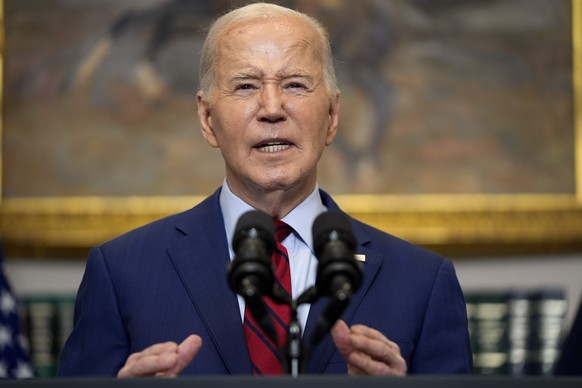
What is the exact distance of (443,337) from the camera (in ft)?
10.0

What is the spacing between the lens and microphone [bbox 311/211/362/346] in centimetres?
208

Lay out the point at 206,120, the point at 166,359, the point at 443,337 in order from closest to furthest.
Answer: the point at 166,359 → the point at 443,337 → the point at 206,120

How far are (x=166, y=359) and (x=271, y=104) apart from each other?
93 centimetres

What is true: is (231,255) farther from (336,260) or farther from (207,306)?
(336,260)

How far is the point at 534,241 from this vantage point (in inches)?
225

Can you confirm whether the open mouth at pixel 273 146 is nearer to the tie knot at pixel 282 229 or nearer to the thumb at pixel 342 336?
the tie knot at pixel 282 229

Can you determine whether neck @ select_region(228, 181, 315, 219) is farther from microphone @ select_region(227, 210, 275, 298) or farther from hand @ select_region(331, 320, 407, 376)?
microphone @ select_region(227, 210, 275, 298)

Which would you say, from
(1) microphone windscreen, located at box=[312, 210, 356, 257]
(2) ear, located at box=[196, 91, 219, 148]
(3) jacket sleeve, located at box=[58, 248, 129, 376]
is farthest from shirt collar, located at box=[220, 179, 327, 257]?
(1) microphone windscreen, located at box=[312, 210, 356, 257]

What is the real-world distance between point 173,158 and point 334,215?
Result: 3.76m

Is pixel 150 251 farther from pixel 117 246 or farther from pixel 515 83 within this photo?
pixel 515 83

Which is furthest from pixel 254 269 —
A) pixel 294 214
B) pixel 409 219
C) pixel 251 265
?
pixel 409 219

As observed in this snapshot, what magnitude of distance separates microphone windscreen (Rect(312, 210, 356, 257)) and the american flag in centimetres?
338

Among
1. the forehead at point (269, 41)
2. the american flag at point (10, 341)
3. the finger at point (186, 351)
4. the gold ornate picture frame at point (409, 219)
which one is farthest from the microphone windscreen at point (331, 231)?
the gold ornate picture frame at point (409, 219)

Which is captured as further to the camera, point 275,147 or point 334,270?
point 275,147
